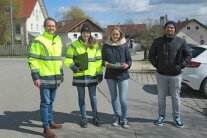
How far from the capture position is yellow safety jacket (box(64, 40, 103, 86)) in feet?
22.5

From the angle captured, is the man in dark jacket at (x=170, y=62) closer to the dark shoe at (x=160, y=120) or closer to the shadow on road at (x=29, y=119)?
the dark shoe at (x=160, y=120)

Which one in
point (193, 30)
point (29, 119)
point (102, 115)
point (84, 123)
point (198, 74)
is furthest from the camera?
point (193, 30)

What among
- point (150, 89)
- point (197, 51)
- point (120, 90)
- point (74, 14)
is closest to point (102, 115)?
point (120, 90)

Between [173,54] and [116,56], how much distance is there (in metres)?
1.04

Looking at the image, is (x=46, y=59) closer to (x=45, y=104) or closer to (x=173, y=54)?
(x=45, y=104)

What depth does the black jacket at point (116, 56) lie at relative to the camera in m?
6.90

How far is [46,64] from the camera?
6.41 metres

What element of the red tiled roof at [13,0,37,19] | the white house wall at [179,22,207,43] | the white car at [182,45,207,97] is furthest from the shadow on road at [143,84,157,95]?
the white house wall at [179,22,207,43]

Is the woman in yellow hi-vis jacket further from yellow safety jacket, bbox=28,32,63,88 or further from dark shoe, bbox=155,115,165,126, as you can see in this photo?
dark shoe, bbox=155,115,165,126

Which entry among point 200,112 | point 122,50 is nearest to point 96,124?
point 122,50

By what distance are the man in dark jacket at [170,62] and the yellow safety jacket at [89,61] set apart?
1.06 meters

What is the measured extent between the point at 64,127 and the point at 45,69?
4.15ft

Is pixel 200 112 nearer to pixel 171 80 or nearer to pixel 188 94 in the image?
pixel 171 80

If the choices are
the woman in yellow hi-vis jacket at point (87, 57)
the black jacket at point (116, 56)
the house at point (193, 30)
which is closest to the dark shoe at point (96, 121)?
the woman in yellow hi-vis jacket at point (87, 57)
